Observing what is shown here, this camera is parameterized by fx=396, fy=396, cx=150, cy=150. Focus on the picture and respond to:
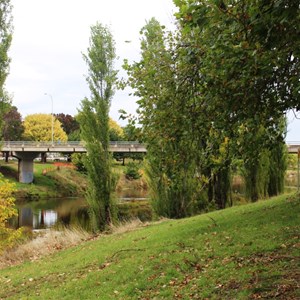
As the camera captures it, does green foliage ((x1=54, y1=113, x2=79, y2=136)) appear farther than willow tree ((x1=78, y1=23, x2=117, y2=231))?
Yes

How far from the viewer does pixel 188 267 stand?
8.75m

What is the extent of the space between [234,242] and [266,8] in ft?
22.3

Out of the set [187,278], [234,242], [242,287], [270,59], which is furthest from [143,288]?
[270,59]

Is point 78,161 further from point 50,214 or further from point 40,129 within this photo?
point 40,129

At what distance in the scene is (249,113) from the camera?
7988mm

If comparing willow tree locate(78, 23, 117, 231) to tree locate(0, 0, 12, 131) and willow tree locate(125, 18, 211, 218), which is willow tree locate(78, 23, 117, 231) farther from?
willow tree locate(125, 18, 211, 218)

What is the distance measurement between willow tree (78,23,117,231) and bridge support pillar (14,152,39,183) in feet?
119

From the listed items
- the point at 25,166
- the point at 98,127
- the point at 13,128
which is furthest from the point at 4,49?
the point at 13,128

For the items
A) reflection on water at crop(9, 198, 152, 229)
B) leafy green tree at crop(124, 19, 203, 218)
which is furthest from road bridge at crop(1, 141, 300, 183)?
leafy green tree at crop(124, 19, 203, 218)

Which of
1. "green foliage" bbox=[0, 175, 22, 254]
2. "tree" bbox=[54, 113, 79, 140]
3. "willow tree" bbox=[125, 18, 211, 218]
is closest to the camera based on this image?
"willow tree" bbox=[125, 18, 211, 218]

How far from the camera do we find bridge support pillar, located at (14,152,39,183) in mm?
58656

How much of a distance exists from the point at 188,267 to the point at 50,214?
31704 mm

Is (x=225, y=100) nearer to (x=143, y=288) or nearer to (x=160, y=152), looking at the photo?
(x=160, y=152)

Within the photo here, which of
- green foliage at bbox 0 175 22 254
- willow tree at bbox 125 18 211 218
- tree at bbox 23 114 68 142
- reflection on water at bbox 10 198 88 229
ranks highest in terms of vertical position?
tree at bbox 23 114 68 142
